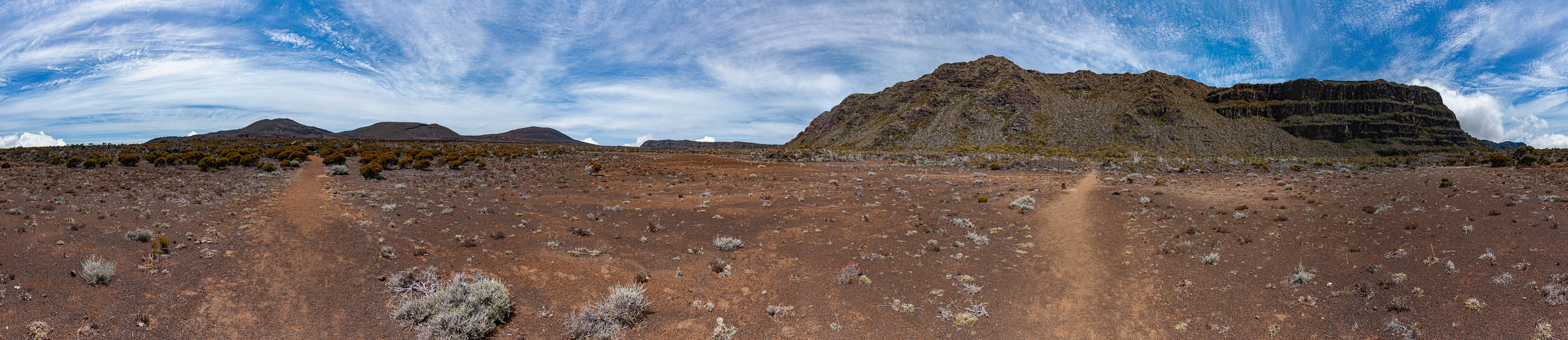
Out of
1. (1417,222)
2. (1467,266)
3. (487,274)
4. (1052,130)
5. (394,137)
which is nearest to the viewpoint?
(1467,266)

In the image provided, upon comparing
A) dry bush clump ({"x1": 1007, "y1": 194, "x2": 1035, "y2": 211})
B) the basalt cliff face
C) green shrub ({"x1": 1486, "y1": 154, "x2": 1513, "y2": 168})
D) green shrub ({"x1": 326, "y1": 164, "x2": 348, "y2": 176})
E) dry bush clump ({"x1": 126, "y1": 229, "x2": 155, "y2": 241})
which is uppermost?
the basalt cliff face

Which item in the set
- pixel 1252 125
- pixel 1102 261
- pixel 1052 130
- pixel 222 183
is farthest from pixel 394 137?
pixel 1252 125

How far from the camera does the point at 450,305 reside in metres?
6.96

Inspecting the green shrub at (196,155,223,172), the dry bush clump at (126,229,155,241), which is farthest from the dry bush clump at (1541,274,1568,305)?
the green shrub at (196,155,223,172)

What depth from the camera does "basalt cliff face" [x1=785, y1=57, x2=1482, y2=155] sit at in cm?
8569

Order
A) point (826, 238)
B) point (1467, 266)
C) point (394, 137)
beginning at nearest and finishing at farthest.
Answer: point (1467, 266) < point (826, 238) < point (394, 137)

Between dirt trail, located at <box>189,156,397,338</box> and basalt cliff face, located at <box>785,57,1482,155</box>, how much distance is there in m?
88.0

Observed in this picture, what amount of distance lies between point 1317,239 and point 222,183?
32.8m

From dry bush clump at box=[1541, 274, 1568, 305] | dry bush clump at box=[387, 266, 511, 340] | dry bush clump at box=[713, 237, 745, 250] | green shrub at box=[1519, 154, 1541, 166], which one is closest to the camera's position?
dry bush clump at box=[1541, 274, 1568, 305]

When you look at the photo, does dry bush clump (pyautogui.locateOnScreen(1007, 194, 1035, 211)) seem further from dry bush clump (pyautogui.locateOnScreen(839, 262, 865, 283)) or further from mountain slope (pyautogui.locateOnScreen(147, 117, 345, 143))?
mountain slope (pyautogui.locateOnScreen(147, 117, 345, 143))

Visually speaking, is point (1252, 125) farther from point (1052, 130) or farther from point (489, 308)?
point (489, 308)

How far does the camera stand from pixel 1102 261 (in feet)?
33.3

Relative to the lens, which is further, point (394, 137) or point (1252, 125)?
point (394, 137)

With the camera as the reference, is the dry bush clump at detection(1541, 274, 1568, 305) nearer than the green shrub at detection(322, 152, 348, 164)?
Yes
